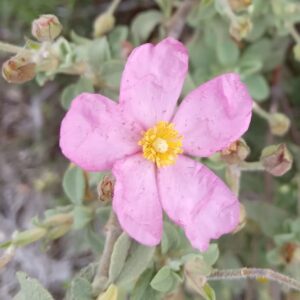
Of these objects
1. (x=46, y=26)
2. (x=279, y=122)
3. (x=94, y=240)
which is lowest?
(x=94, y=240)

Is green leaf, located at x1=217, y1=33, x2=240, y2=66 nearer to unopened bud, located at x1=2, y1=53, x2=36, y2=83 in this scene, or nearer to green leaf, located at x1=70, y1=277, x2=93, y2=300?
unopened bud, located at x1=2, y1=53, x2=36, y2=83

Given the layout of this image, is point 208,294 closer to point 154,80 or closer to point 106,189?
point 106,189

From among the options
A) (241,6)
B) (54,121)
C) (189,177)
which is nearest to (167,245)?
(189,177)

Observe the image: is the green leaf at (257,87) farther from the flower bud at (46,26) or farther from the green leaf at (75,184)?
the flower bud at (46,26)

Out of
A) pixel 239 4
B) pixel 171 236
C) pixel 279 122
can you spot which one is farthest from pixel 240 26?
pixel 171 236

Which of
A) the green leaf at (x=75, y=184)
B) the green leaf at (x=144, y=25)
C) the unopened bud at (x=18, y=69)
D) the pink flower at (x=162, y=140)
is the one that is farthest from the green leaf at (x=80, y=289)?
the green leaf at (x=144, y=25)

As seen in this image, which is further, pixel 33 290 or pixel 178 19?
pixel 178 19
